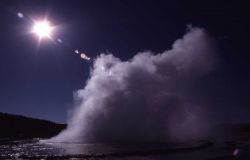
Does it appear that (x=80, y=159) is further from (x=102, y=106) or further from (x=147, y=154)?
(x=102, y=106)

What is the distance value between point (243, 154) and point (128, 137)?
3262 centimetres

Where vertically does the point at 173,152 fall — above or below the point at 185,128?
below

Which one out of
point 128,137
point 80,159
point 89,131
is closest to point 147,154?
point 80,159

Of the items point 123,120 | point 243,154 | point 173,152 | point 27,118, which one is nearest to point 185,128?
point 123,120

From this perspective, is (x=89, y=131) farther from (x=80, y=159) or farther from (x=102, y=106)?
(x=80, y=159)

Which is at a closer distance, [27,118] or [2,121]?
[2,121]

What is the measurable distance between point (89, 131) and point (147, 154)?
30628mm

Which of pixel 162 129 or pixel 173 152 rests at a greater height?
pixel 162 129

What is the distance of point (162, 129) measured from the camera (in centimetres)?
7444

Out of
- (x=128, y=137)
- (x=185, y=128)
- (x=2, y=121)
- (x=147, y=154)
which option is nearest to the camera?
(x=147, y=154)

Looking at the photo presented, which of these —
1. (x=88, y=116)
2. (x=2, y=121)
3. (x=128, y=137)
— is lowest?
(x=128, y=137)

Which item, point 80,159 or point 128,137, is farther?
point 128,137

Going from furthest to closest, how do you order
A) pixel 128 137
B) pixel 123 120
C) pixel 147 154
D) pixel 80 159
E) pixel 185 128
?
pixel 185 128, pixel 123 120, pixel 128 137, pixel 147 154, pixel 80 159

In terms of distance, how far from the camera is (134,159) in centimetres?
3959
